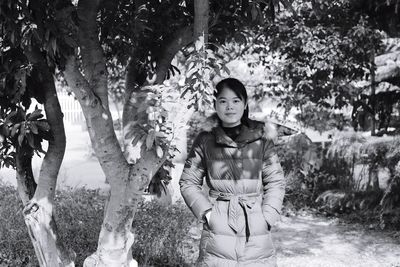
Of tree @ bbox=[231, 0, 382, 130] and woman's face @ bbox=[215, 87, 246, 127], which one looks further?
tree @ bbox=[231, 0, 382, 130]

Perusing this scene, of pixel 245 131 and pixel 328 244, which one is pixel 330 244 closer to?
pixel 328 244

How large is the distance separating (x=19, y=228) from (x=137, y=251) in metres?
1.24

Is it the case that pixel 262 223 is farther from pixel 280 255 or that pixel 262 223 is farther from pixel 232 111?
pixel 280 255

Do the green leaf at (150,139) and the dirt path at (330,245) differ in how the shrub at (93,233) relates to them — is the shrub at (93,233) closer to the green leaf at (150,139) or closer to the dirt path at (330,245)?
the dirt path at (330,245)

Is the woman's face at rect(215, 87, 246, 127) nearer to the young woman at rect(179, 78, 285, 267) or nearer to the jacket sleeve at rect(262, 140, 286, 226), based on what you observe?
the young woman at rect(179, 78, 285, 267)

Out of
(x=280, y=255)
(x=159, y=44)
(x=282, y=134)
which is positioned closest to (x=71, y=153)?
(x=282, y=134)

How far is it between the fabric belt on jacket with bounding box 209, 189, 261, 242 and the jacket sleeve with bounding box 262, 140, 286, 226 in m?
0.11

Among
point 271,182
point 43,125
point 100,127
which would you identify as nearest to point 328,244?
point 271,182

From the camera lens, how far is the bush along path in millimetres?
6051

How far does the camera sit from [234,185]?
124 inches

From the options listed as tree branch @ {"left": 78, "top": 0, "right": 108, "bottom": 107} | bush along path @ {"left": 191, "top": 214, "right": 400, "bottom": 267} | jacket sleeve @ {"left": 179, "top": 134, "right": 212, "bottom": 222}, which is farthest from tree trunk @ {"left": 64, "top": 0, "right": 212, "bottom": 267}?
bush along path @ {"left": 191, "top": 214, "right": 400, "bottom": 267}

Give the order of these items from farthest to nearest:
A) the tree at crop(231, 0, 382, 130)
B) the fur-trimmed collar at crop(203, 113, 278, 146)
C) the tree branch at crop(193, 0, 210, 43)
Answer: the tree at crop(231, 0, 382, 130) < the fur-trimmed collar at crop(203, 113, 278, 146) < the tree branch at crop(193, 0, 210, 43)

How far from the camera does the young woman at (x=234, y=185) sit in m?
3.07

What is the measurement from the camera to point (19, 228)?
207 inches
